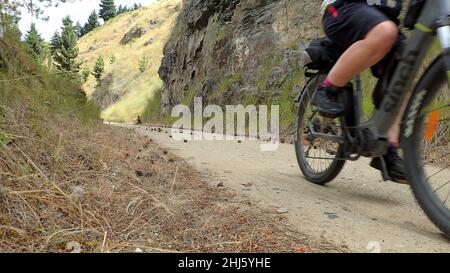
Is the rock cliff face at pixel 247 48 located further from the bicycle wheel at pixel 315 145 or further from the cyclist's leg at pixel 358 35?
the cyclist's leg at pixel 358 35

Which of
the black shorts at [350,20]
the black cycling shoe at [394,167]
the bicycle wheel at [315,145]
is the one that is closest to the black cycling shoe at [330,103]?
the bicycle wheel at [315,145]

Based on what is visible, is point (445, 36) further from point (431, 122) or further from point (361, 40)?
point (361, 40)

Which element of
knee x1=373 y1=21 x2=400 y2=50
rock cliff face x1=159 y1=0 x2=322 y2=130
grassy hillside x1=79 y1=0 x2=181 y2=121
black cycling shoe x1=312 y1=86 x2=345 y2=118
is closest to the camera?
knee x1=373 y1=21 x2=400 y2=50

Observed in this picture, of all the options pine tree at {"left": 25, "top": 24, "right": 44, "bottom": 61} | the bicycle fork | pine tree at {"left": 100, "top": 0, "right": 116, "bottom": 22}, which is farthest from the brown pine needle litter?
pine tree at {"left": 100, "top": 0, "right": 116, "bottom": 22}

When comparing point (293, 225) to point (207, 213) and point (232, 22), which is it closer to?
point (207, 213)

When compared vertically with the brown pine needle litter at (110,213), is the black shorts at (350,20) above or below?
above

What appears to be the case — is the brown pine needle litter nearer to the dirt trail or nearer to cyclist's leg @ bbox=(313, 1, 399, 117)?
the dirt trail

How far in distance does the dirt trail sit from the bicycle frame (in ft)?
1.37

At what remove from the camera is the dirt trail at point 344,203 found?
77.6 inches

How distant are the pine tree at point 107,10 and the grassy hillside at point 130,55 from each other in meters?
20.4

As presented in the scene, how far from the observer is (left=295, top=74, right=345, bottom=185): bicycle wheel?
3.24m

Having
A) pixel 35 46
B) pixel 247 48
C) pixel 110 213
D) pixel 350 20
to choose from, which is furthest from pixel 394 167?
pixel 247 48

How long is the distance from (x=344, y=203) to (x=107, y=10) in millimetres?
125486
